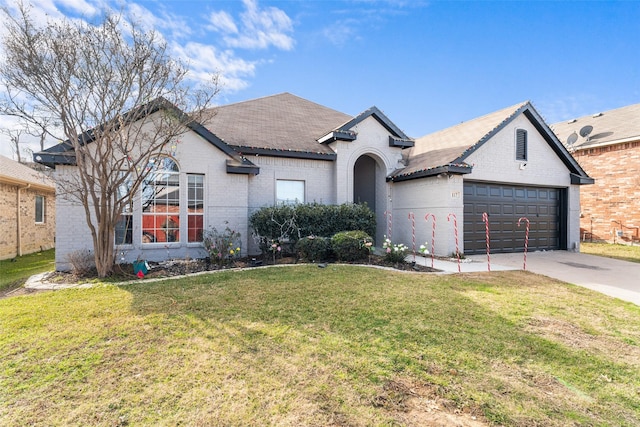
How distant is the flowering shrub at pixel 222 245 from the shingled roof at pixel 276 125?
311 cm

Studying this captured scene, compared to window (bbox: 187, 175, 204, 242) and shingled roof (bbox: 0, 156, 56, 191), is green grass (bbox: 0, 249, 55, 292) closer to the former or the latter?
shingled roof (bbox: 0, 156, 56, 191)

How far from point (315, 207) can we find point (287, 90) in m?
9.69

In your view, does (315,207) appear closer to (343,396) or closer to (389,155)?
(389,155)

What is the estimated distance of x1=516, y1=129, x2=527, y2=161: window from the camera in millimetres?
12398

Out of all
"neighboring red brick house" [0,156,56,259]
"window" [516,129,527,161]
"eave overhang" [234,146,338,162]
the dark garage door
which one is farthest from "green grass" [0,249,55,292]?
"window" [516,129,527,161]

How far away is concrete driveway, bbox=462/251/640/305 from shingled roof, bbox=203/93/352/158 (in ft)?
24.4

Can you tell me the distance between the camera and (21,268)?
10508 mm

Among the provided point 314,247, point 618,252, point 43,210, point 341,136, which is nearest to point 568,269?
point 618,252

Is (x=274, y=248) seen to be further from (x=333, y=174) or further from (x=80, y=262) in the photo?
(x=80, y=262)

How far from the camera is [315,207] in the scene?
1089 cm

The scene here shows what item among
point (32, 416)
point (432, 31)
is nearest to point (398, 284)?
point (32, 416)

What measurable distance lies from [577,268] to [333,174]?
340 inches

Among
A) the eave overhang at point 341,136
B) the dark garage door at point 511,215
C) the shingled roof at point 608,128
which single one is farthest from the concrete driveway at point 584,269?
the shingled roof at point 608,128

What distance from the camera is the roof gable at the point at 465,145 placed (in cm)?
1111
